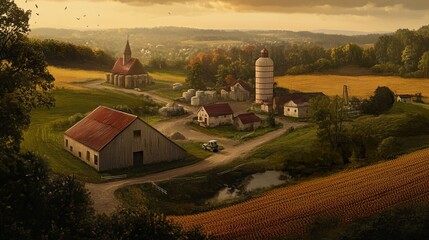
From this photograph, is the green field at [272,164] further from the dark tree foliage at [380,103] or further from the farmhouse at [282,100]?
the farmhouse at [282,100]

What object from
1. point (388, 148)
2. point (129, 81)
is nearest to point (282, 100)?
point (388, 148)

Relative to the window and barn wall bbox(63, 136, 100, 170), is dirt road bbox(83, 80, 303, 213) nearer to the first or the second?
the window

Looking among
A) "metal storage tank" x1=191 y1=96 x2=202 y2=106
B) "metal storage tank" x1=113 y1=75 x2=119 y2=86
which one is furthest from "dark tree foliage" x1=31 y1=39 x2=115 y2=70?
"metal storage tank" x1=191 y1=96 x2=202 y2=106

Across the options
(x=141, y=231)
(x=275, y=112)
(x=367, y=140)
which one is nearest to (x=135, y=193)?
(x=141, y=231)

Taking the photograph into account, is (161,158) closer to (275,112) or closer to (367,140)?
(367,140)

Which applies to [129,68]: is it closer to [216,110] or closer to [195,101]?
[195,101]

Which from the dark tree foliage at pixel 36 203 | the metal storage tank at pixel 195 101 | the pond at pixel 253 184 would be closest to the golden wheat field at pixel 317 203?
the pond at pixel 253 184
